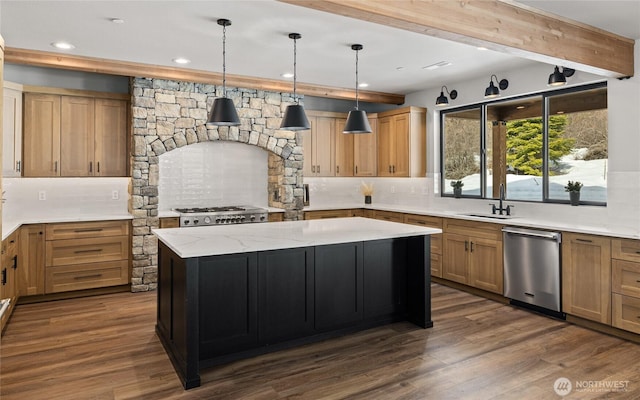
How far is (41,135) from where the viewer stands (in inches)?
205

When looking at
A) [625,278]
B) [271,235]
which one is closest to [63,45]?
[271,235]

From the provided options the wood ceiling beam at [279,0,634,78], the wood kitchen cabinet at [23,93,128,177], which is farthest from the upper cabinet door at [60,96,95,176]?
the wood ceiling beam at [279,0,634,78]

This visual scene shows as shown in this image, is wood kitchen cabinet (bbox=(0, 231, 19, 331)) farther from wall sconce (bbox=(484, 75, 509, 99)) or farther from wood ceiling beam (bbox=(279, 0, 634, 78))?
wall sconce (bbox=(484, 75, 509, 99))

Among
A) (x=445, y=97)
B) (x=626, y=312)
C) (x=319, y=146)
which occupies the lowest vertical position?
(x=626, y=312)

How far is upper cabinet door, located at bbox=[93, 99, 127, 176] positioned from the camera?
5.52m

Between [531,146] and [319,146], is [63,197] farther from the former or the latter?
[531,146]

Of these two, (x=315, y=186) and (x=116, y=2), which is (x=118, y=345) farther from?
(x=315, y=186)

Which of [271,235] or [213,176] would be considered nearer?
[271,235]

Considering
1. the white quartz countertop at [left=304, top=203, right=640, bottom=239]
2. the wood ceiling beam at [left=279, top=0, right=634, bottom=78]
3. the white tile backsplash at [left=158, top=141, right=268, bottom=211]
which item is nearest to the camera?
the wood ceiling beam at [left=279, top=0, right=634, bottom=78]

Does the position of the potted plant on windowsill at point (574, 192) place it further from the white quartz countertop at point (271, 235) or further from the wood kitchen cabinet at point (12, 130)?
the wood kitchen cabinet at point (12, 130)

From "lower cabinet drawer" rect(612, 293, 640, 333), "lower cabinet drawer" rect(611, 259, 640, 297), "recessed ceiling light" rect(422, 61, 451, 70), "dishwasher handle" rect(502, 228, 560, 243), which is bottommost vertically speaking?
"lower cabinet drawer" rect(612, 293, 640, 333)

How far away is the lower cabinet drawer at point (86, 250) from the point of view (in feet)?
16.6

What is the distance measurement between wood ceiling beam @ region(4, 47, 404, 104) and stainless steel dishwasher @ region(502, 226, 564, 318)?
3160mm

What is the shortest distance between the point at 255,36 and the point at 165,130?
212cm
